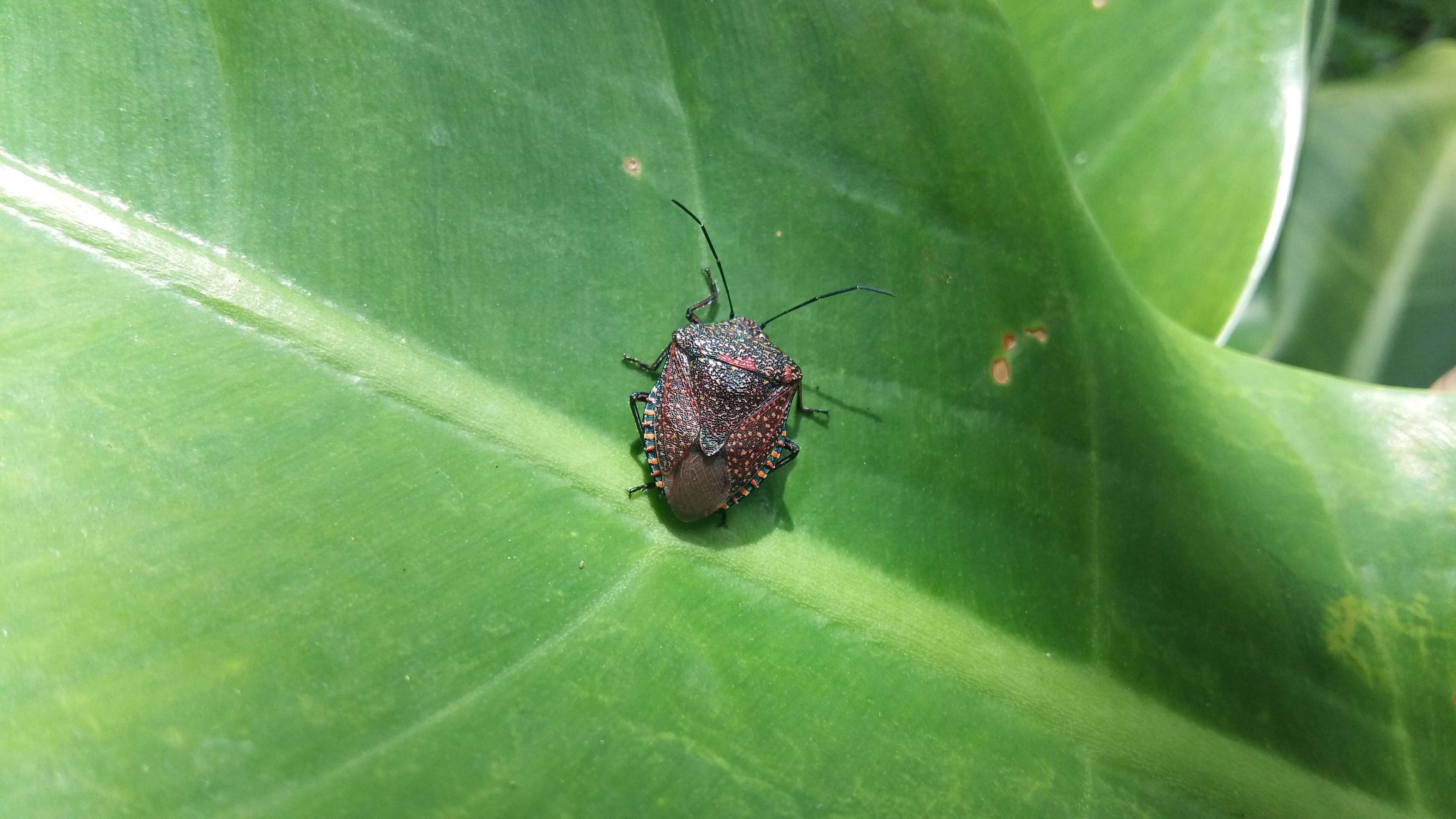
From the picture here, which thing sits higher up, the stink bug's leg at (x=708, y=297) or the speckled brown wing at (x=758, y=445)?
the stink bug's leg at (x=708, y=297)

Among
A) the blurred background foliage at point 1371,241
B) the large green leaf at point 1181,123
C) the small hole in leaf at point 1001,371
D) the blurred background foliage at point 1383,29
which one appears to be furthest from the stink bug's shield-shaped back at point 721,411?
the blurred background foliage at point 1383,29

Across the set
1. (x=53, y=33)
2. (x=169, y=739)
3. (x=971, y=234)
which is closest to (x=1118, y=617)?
(x=971, y=234)

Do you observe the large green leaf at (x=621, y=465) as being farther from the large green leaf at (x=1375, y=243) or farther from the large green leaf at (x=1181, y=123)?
the large green leaf at (x=1375, y=243)

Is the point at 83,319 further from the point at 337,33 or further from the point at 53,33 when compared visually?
the point at 337,33

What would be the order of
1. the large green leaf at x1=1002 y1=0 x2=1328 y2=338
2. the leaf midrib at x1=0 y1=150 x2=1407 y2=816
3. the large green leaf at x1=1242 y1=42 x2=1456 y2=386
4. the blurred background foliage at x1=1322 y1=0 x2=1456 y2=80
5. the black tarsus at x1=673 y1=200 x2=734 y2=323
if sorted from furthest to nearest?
1. the blurred background foliage at x1=1322 y1=0 x2=1456 y2=80
2. the large green leaf at x1=1242 y1=42 x2=1456 y2=386
3. the large green leaf at x1=1002 y1=0 x2=1328 y2=338
4. the black tarsus at x1=673 y1=200 x2=734 y2=323
5. the leaf midrib at x1=0 y1=150 x2=1407 y2=816

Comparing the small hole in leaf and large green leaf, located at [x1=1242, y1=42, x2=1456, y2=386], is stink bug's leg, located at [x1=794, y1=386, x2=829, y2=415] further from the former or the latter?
large green leaf, located at [x1=1242, y1=42, x2=1456, y2=386]

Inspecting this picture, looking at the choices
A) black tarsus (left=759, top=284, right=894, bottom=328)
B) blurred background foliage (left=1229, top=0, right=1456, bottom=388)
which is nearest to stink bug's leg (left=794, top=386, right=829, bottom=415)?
black tarsus (left=759, top=284, right=894, bottom=328)

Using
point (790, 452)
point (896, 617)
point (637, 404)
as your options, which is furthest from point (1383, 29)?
point (637, 404)
